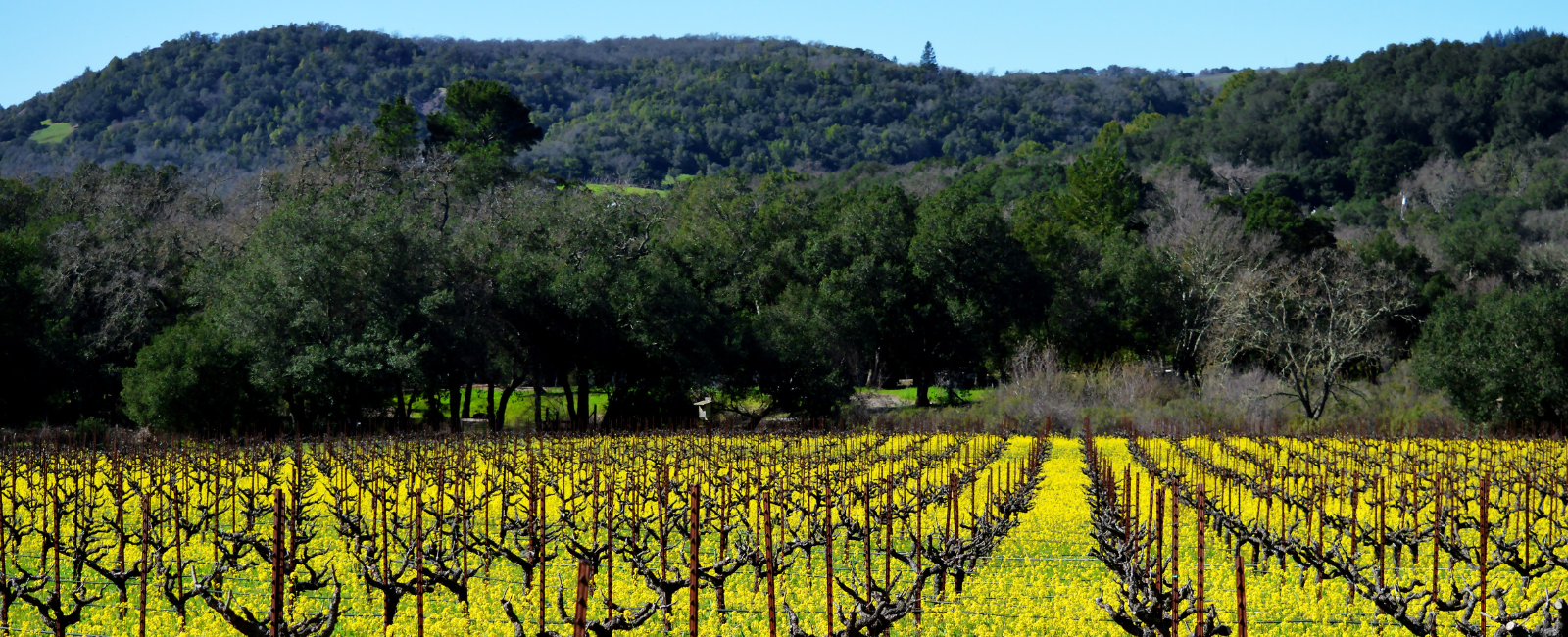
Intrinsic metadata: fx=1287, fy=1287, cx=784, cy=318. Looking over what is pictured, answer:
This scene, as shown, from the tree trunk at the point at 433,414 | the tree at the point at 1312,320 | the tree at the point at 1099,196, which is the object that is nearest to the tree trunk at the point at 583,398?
the tree trunk at the point at 433,414

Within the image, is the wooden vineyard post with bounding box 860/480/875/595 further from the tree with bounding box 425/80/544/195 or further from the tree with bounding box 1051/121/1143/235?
the tree with bounding box 425/80/544/195

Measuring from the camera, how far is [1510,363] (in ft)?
111

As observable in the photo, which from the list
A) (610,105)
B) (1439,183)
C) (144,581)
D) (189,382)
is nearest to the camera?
(144,581)

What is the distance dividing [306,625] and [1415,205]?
69.7 meters

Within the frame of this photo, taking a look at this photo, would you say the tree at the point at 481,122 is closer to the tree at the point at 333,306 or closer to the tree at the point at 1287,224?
the tree at the point at 333,306

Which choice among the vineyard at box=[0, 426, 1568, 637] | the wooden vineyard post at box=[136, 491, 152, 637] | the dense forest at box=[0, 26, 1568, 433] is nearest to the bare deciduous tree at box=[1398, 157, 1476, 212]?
the dense forest at box=[0, 26, 1568, 433]

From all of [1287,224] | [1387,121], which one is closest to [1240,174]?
[1387,121]

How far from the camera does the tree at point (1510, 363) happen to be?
3362cm

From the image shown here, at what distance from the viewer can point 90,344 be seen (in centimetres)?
3544

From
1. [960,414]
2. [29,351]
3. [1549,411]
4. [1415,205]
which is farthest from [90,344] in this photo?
[1415,205]

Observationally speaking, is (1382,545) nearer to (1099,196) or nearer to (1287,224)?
(1287,224)

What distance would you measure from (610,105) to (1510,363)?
117 metres

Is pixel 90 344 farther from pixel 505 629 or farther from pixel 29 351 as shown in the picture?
pixel 505 629

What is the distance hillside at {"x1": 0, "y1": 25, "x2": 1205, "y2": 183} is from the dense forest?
42528 mm
